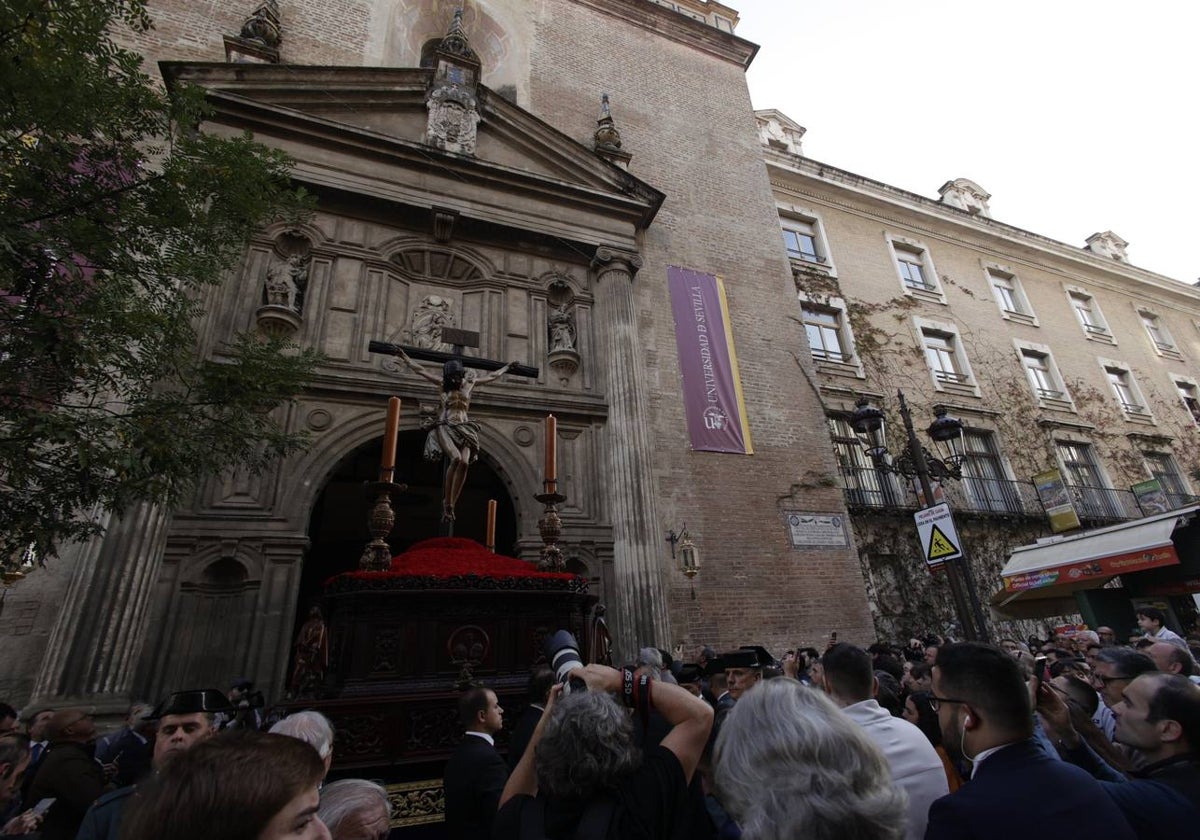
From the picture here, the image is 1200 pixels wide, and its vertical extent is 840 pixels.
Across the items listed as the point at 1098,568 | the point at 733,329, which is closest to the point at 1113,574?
the point at 1098,568

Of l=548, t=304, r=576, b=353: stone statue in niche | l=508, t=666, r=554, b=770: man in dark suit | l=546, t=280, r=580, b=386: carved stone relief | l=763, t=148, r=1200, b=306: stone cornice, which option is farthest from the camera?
→ l=763, t=148, r=1200, b=306: stone cornice

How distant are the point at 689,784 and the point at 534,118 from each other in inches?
526

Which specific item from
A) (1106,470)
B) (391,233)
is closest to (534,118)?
(391,233)

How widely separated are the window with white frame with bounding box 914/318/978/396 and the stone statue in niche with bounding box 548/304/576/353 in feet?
44.8

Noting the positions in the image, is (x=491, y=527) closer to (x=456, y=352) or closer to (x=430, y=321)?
(x=456, y=352)

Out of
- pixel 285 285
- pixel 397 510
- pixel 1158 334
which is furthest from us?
pixel 1158 334

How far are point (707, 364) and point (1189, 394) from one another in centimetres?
2573

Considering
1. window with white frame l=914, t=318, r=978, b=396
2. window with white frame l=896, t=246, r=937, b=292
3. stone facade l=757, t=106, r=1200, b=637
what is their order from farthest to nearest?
window with white frame l=896, t=246, r=937, b=292 → window with white frame l=914, t=318, r=978, b=396 → stone facade l=757, t=106, r=1200, b=637

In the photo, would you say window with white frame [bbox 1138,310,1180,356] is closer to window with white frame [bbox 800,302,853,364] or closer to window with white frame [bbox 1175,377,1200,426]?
window with white frame [bbox 1175,377,1200,426]

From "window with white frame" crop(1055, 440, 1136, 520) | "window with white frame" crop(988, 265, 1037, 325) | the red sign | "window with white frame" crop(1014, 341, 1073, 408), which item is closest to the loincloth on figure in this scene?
the red sign

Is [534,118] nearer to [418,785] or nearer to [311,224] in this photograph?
[311,224]

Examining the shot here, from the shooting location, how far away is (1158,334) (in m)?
26.0

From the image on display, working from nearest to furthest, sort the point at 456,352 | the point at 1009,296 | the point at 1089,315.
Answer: the point at 456,352
the point at 1009,296
the point at 1089,315

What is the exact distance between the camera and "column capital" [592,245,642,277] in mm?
12320
